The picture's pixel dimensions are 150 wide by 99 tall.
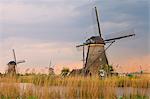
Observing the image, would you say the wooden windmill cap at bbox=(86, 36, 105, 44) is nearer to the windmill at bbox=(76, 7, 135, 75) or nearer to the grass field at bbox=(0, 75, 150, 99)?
the windmill at bbox=(76, 7, 135, 75)

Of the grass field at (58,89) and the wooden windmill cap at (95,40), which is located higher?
the wooden windmill cap at (95,40)

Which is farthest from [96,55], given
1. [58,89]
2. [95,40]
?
[58,89]

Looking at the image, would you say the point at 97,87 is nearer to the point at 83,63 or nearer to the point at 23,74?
the point at 23,74

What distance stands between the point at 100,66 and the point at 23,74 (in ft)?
44.2

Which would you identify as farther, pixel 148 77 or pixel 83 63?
pixel 83 63

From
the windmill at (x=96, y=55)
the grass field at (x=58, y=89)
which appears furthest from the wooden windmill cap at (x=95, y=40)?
the grass field at (x=58, y=89)

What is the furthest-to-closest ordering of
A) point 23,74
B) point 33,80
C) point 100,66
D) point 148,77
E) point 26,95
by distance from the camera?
point 100,66
point 148,77
point 23,74
point 33,80
point 26,95

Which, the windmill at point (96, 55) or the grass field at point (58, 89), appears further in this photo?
the windmill at point (96, 55)

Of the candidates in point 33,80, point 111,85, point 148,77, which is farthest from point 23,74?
point 148,77

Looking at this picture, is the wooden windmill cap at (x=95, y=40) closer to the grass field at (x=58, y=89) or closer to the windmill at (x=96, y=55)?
the windmill at (x=96, y=55)

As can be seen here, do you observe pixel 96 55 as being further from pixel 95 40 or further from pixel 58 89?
pixel 58 89

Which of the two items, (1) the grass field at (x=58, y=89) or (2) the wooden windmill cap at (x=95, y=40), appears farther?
(2) the wooden windmill cap at (x=95, y=40)

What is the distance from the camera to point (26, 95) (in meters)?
7.44

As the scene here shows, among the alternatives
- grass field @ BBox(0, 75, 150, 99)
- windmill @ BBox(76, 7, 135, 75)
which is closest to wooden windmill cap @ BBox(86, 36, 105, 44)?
windmill @ BBox(76, 7, 135, 75)
